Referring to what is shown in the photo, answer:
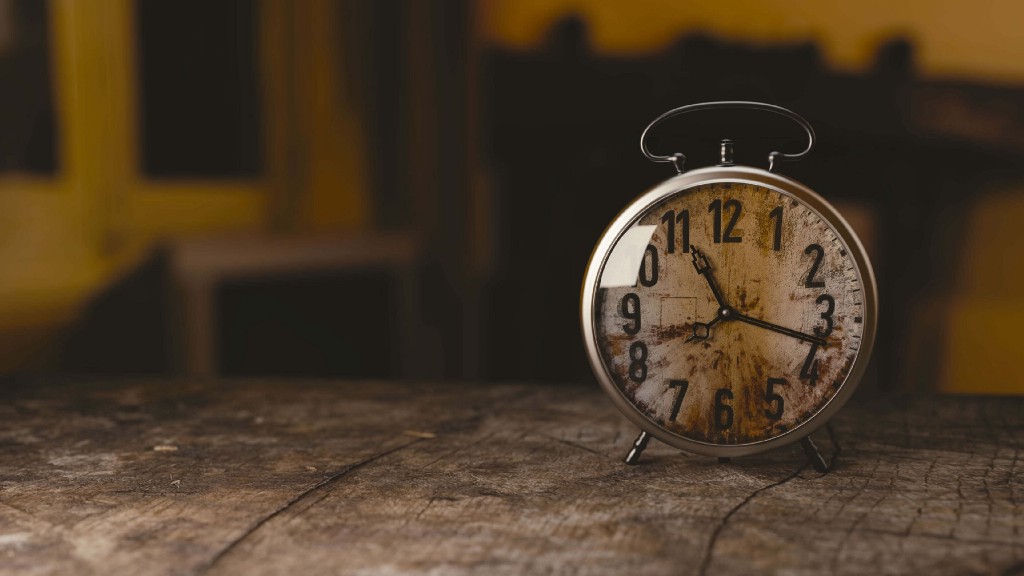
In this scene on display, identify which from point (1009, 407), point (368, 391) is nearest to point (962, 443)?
point (1009, 407)

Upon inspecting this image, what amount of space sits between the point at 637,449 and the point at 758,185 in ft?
1.26

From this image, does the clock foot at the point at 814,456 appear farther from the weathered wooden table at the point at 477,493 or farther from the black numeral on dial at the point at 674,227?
the black numeral on dial at the point at 674,227

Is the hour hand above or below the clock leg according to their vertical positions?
above

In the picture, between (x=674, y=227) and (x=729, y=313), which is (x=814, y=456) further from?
(x=674, y=227)

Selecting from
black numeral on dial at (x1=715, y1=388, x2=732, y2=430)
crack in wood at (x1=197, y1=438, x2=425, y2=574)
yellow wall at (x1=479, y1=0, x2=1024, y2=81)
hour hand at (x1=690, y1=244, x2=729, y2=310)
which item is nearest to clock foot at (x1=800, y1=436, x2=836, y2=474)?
black numeral on dial at (x1=715, y1=388, x2=732, y2=430)

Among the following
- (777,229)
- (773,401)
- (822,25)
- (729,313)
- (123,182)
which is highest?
Result: (822,25)

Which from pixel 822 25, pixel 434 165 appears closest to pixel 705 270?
pixel 822 25

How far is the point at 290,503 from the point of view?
1.10 meters

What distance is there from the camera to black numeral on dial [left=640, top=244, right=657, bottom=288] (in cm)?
121

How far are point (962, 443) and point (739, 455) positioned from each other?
39 centimetres

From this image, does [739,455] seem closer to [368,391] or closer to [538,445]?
[538,445]

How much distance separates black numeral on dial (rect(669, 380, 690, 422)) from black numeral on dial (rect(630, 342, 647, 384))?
1.5 inches

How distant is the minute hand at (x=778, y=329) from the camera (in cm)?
118

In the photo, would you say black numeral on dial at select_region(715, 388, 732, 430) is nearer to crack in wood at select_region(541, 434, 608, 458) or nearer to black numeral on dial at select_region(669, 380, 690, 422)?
black numeral on dial at select_region(669, 380, 690, 422)
